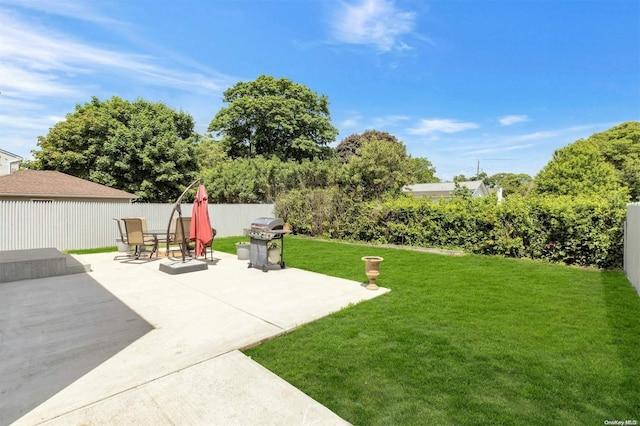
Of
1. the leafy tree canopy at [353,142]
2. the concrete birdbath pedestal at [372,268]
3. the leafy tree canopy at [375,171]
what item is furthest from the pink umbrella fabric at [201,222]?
the leafy tree canopy at [353,142]

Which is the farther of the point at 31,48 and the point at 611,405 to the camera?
the point at 31,48

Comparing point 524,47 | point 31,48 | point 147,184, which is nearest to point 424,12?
point 524,47

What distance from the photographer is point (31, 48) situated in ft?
27.6

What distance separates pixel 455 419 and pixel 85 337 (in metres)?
3.74

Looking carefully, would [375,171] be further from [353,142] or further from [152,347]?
[353,142]

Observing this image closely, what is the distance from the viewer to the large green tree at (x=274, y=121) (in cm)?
2552

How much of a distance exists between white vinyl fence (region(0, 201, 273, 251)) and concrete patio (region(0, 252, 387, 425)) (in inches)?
220

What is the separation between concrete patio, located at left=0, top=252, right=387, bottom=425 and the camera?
2.19m

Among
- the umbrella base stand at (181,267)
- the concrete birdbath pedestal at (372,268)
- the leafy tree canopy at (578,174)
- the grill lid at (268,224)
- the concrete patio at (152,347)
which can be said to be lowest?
the concrete patio at (152,347)

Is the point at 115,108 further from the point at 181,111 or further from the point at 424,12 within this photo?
the point at 424,12

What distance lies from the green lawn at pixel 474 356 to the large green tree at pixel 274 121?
21.9 meters

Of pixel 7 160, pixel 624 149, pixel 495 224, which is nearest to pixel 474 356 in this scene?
pixel 495 224

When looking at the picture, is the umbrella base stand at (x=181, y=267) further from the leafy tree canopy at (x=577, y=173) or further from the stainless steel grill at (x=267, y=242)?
the leafy tree canopy at (x=577, y=173)

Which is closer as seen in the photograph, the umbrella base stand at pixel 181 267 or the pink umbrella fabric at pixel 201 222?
the umbrella base stand at pixel 181 267
